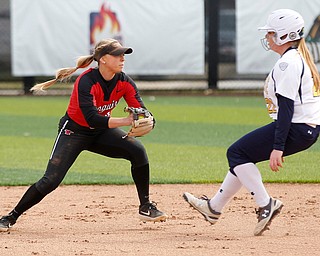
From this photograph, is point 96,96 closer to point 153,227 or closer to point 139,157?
point 139,157

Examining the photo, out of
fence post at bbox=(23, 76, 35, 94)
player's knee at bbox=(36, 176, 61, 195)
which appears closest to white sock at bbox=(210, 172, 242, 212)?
player's knee at bbox=(36, 176, 61, 195)

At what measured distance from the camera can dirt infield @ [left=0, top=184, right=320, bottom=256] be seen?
6176mm

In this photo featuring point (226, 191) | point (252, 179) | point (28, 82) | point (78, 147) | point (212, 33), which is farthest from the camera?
point (28, 82)

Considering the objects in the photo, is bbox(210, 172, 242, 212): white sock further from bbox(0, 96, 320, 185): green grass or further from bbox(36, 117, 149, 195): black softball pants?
bbox(0, 96, 320, 185): green grass

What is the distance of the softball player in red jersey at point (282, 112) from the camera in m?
6.20

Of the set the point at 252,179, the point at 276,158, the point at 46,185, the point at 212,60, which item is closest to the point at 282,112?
the point at 276,158

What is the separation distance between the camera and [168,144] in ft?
42.0

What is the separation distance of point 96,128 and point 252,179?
1.33 meters

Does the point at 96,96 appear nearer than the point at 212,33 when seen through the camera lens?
Yes

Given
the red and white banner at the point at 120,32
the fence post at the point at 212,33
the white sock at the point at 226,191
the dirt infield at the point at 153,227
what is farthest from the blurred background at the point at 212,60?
the white sock at the point at 226,191

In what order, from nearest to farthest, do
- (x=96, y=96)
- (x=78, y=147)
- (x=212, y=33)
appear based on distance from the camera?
(x=96, y=96) < (x=78, y=147) < (x=212, y=33)

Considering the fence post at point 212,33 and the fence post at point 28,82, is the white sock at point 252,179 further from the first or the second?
the fence post at point 28,82

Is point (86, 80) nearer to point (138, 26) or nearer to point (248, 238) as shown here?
point (248, 238)

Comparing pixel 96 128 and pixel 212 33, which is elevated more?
pixel 96 128
